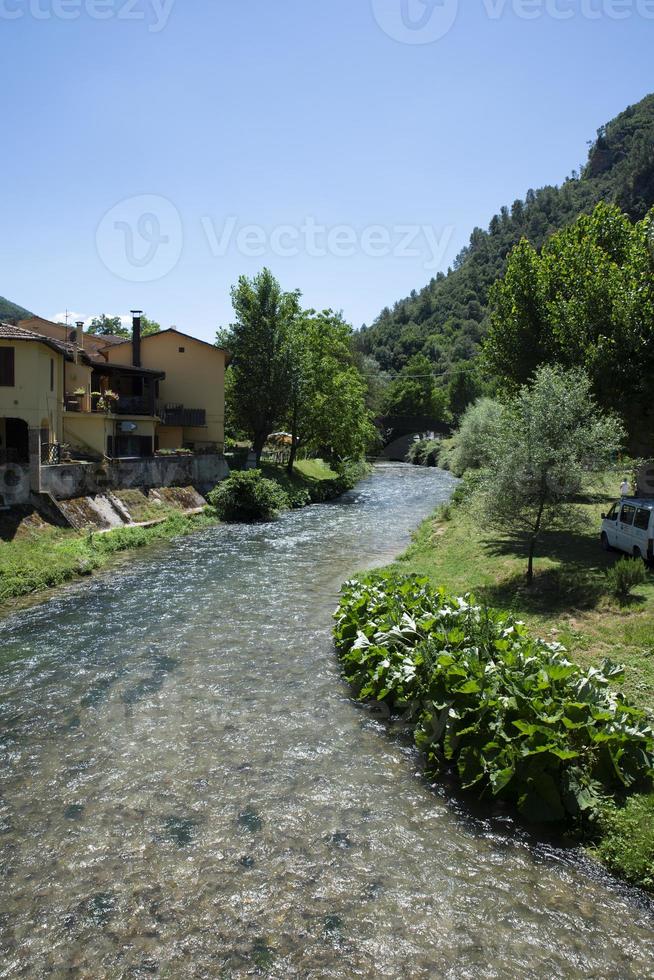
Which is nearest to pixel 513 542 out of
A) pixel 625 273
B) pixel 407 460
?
pixel 625 273

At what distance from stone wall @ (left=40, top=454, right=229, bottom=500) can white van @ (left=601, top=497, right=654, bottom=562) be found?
81.6 feet

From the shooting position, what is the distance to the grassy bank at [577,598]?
931 cm

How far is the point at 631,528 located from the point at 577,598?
5288 millimetres

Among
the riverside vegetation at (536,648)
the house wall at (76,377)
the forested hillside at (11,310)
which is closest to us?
the riverside vegetation at (536,648)

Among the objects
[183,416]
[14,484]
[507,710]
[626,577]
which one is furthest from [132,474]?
[507,710]

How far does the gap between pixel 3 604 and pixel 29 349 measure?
1583cm

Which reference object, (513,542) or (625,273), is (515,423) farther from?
(625,273)

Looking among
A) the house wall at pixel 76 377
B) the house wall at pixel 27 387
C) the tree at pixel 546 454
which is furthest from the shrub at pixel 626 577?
the house wall at pixel 76 377

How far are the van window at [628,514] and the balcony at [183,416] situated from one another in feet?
122

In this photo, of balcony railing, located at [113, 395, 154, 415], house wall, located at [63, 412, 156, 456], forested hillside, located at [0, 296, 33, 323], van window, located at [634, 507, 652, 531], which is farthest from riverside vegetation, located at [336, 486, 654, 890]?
forested hillside, located at [0, 296, 33, 323]

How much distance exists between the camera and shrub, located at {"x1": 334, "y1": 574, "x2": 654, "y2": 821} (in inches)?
402

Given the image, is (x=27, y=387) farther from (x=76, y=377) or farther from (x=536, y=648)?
(x=536, y=648)

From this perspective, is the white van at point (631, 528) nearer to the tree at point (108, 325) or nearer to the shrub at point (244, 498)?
the shrub at point (244, 498)

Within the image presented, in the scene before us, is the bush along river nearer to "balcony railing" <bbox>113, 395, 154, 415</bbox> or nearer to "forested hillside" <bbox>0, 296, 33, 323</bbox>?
"balcony railing" <bbox>113, 395, 154, 415</bbox>
